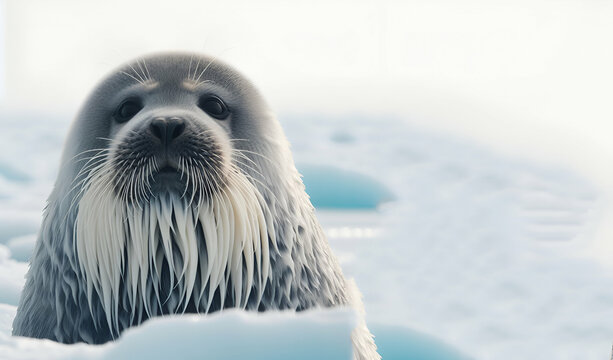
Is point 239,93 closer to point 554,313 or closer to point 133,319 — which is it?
point 133,319

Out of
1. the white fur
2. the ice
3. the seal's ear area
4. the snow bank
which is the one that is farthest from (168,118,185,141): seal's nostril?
the ice

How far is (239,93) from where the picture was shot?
163cm

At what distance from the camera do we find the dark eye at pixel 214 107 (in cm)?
157

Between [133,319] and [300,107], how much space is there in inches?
95.3

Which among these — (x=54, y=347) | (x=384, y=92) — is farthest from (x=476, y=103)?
(x=54, y=347)

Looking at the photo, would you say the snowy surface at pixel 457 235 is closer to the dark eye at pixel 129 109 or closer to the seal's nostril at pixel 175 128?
the dark eye at pixel 129 109

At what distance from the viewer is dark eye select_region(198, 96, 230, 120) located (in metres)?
1.57

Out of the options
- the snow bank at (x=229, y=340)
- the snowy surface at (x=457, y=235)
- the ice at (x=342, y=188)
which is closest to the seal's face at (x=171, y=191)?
the snow bank at (x=229, y=340)

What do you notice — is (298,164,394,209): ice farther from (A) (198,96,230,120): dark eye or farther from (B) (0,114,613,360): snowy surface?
(A) (198,96,230,120): dark eye

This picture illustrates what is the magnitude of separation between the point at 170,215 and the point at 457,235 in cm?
243

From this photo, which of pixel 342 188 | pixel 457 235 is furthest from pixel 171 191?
pixel 457 235

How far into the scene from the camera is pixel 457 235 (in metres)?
3.45

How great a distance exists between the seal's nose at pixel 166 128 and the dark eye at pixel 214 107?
0.70 ft

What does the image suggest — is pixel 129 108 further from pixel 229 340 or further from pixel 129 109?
pixel 229 340
